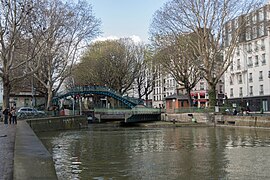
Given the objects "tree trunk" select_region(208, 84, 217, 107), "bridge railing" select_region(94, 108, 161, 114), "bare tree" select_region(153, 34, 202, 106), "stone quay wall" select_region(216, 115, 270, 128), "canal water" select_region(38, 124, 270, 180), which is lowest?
"canal water" select_region(38, 124, 270, 180)

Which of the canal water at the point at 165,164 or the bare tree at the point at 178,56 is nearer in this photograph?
the canal water at the point at 165,164

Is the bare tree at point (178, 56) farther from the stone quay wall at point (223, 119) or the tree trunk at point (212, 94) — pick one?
the stone quay wall at point (223, 119)

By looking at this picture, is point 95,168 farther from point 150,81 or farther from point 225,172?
point 150,81

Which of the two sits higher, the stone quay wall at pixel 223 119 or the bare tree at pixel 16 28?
the bare tree at pixel 16 28

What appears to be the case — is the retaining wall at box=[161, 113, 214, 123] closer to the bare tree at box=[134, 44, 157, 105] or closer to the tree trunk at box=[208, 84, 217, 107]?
the tree trunk at box=[208, 84, 217, 107]

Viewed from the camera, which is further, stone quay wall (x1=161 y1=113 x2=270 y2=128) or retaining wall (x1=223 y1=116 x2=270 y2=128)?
stone quay wall (x1=161 y1=113 x2=270 y2=128)

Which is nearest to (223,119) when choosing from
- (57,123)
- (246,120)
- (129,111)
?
(246,120)

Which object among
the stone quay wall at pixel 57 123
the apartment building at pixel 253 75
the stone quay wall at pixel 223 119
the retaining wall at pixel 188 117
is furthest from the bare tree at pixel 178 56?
Answer: the stone quay wall at pixel 57 123

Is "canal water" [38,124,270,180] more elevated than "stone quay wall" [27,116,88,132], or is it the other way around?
"stone quay wall" [27,116,88,132]

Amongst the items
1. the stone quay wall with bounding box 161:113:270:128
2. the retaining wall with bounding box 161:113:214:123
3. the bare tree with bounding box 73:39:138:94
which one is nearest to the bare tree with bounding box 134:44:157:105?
the bare tree with bounding box 73:39:138:94

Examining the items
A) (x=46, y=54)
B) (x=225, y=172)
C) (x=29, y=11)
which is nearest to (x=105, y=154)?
(x=225, y=172)

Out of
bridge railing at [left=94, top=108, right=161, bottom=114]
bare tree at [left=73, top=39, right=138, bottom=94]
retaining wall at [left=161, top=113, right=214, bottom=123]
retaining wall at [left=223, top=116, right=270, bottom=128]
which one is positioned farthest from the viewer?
bare tree at [left=73, top=39, right=138, bottom=94]

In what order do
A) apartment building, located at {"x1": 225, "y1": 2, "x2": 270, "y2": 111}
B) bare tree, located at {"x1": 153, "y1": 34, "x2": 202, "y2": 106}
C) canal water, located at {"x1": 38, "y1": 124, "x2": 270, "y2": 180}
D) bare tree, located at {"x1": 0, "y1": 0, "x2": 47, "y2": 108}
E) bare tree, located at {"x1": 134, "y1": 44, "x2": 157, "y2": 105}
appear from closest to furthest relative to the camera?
canal water, located at {"x1": 38, "y1": 124, "x2": 270, "y2": 180}
bare tree, located at {"x1": 0, "y1": 0, "x2": 47, "y2": 108}
bare tree, located at {"x1": 153, "y1": 34, "x2": 202, "y2": 106}
apartment building, located at {"x1": 225, "y1": 2, "x2": 270, "y2": 111}
bare tree, located at {"x1": 134, "y1": 44, "x2": 157, "y2": 105}

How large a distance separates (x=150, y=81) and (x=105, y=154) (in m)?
62.8
